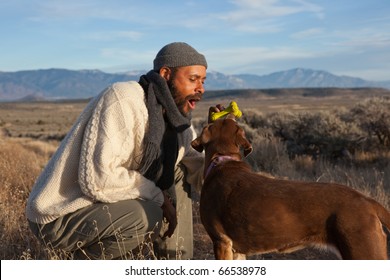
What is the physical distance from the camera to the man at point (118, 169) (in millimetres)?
4348

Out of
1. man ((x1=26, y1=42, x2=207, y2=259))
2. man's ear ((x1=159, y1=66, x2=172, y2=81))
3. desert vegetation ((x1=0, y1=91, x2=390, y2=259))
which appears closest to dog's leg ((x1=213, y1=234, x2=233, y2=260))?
man ((x1=26, y1=42, x2=207, y2=259))

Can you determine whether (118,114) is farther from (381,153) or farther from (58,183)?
(381,153)

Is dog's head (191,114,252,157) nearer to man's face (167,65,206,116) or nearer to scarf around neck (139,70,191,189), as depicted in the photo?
scarf around neck (139,70,191,189)

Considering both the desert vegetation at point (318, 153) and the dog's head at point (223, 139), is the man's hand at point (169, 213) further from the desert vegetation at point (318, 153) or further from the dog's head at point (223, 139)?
the desert vegetation at point (318, 153)

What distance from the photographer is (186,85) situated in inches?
190

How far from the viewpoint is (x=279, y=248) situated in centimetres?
387

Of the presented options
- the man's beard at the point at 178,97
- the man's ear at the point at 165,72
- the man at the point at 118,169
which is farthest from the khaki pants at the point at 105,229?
the man's ear at the point at 165,72

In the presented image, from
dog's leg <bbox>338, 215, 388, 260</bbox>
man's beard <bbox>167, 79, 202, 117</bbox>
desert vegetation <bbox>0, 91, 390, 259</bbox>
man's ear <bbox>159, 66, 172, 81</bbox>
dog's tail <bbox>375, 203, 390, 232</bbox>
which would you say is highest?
man's ear <bbox>159, 66, 172, 81</bbox>

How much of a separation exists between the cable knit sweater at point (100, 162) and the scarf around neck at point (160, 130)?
8 cm

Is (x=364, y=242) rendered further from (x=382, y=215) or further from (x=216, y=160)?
(x=216, y=160)

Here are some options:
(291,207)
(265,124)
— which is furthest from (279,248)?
(265,124)

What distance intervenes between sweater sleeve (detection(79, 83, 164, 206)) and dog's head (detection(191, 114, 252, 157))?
569 mm

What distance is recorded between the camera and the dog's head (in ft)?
14.3

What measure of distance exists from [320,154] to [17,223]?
30.5ft
